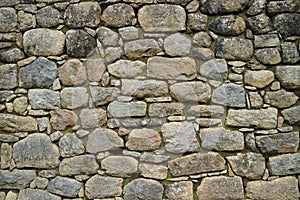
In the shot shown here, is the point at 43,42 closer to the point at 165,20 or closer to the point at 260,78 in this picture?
the point at 165,20

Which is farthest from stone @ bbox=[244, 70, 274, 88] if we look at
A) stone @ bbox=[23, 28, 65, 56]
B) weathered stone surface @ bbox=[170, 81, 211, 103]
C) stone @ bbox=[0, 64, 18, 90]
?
stone @ bbox=[0, 64, 18, 90]

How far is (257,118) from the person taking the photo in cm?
218

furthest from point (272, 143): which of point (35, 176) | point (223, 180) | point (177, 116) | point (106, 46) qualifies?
point (35, 176)

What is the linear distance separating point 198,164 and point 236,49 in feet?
2.47

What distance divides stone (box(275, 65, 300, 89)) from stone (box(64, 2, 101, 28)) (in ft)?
3.91

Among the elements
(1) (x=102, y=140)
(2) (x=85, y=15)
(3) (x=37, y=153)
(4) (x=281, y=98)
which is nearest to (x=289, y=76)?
(4) (x=281, y=98)

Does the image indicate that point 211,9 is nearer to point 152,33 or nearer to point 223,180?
point 152,33

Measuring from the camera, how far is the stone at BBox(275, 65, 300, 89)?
2178 millimetres

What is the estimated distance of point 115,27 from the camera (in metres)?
2.25

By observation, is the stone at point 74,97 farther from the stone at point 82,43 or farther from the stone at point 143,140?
the stone at point 143,140

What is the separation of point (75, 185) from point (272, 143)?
4.13ft

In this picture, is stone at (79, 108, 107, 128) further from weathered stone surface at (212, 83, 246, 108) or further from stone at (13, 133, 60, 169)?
weathered stone surface at (212, 83, 246, 108)

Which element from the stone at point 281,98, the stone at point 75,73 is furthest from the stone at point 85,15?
the stone at point 281,98

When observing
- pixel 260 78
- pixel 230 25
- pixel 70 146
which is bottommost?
pixel 70 146
